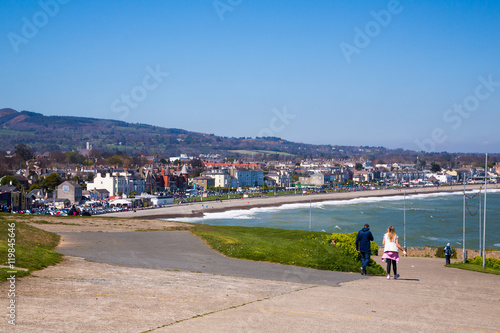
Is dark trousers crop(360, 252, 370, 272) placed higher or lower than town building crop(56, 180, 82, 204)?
higher

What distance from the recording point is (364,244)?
11414mm

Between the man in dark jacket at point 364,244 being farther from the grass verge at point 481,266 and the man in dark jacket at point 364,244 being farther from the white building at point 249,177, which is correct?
the white building at point 249,177

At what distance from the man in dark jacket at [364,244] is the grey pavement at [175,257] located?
327 mm

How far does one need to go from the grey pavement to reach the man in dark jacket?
12.9 inches

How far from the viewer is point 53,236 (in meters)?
17.0

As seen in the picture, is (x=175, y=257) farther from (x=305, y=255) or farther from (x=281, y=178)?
(x=281, y=178)

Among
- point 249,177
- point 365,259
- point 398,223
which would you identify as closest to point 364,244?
point 365,259

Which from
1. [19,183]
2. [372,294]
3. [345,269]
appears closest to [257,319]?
[372,294]

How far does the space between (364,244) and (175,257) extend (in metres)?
4.92

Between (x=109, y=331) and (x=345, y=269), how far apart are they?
7.25 m

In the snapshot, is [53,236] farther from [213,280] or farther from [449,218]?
[449,218]

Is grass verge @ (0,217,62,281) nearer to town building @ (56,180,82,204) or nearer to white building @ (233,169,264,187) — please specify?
town building @ (56,180,82,204)

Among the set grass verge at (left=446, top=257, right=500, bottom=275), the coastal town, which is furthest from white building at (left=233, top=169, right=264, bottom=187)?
grass verge at (left=446, top=257, right=500, bottom=275)

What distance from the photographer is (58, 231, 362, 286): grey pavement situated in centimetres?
1108
